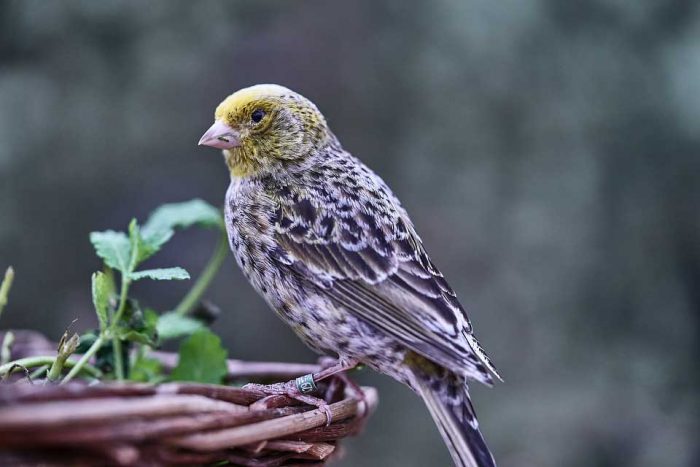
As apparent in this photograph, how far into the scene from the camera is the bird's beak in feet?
8.88

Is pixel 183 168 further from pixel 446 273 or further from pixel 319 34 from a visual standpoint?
pixel 446 273

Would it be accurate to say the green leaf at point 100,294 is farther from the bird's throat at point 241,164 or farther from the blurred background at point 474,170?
the blurred background at point 474,170

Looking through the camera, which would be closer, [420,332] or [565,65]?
[420,332]

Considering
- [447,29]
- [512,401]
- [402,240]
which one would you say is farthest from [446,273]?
[402,240]

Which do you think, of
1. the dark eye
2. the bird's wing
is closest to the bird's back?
the bird's wing

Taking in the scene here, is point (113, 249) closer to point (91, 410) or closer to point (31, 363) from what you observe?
point (31, 363)

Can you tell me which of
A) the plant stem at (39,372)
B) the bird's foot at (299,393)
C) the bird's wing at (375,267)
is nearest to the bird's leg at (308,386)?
the bird's foot at (299,393)

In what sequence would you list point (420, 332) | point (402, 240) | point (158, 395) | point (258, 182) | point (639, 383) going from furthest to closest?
point (639, 383) < point (258, 182) < point (402, 240) < point (420, 332) < point (158, 395)

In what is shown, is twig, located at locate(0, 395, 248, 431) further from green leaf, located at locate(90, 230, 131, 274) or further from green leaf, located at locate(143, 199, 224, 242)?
green leaf, located at locate(143, 199, 224, 242)

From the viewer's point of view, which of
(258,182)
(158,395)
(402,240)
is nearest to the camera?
(158,395)

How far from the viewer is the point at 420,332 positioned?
86.0 inches

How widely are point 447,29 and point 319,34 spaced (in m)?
0.73

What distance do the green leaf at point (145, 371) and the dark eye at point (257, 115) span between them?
87cm

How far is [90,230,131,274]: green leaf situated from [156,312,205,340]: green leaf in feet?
0.87
